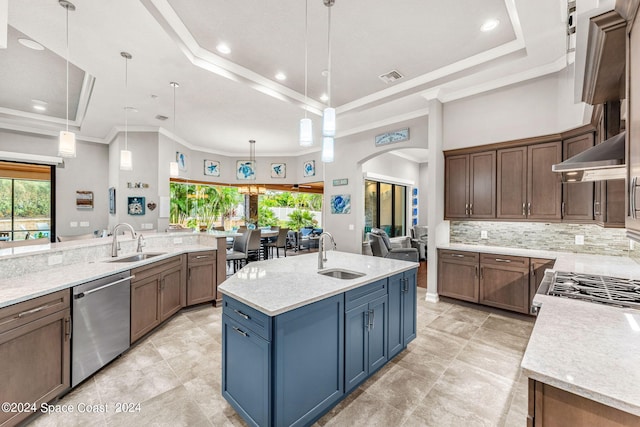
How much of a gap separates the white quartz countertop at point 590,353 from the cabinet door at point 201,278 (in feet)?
12.2

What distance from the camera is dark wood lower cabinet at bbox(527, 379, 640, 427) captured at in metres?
0.87

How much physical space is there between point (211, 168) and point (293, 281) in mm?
6627

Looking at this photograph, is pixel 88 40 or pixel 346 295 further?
pixel 88 40

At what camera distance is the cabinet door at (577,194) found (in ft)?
10.3

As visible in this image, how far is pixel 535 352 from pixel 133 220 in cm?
655

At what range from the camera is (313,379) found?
178cm

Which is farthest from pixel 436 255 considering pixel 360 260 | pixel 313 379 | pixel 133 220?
pixel 133 220

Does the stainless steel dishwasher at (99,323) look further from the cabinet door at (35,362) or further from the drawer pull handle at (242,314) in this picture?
the drawer pull handle at (242,314)

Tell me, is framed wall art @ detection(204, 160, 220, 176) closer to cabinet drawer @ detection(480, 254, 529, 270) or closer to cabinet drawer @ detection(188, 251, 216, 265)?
cabinet drawer @ detection(188, 251, 216, 265)

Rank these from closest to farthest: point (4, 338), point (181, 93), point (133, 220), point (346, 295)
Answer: point (4, 338)
point (346, 295)
point (181, 93)
point (133, 220)

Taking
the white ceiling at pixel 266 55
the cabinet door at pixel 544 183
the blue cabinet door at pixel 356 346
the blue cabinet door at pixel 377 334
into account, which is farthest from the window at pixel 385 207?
the blue cabinet door at pixel 356 346

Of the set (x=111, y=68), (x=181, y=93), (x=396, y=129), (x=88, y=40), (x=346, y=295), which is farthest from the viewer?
(x=396, y=129)

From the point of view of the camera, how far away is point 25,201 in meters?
6.07

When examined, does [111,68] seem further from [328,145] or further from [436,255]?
[436,255]
